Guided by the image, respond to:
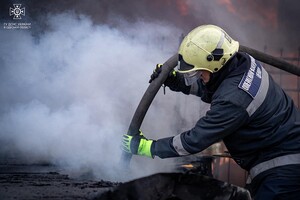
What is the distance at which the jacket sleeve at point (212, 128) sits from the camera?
3.17m

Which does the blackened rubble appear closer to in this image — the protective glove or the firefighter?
the protective glove

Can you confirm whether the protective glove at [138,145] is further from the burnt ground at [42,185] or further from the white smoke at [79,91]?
the white smoke at [79,91]

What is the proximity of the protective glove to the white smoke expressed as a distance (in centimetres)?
110

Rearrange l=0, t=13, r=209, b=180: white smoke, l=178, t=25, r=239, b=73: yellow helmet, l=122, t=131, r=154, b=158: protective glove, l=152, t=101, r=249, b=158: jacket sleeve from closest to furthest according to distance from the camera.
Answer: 1. l=152, t=101, r=249, b=158: jacket sleeve
2. l=178, t=25, r=239, b=73: yellow helmet
3. l=122, t=131, r=154, b=158: protective glove
4. l=0, t=13, r=209, b=180: white smoke

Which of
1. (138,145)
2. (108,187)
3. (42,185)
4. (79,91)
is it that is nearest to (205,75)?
(138,145)

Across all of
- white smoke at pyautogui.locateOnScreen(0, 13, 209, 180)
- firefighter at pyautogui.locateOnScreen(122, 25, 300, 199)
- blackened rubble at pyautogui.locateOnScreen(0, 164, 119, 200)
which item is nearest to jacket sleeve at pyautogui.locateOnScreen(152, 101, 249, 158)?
firefighter at pyautogui.locateOnScreen(122, 25, 300, 199)

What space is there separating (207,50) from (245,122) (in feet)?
2.18

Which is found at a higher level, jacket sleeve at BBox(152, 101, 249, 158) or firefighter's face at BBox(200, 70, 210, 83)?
firefighter's face at BBox(200, 70, 210, 83)

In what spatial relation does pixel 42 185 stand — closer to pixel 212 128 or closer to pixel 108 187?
pixel 108 187

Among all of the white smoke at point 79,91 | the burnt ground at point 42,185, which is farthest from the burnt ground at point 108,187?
the white smoke at point 79,91

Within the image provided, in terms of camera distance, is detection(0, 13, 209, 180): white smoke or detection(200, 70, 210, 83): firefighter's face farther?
detection(0, 13, 209, 180): white smoke

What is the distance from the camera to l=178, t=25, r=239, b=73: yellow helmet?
3393 mm

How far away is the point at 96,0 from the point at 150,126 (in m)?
3.04

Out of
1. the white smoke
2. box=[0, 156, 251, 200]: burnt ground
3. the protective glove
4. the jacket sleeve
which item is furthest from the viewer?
the white smoke
